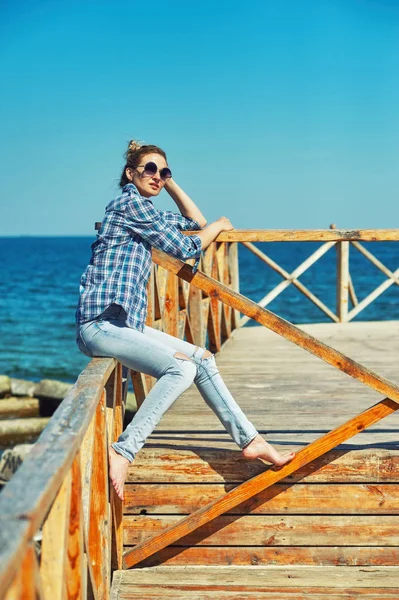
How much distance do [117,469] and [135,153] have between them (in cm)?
142

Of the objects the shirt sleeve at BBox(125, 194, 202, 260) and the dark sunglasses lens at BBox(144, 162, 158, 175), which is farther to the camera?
the dark sunglasses lens at BBox(144, 162, 158, 175)

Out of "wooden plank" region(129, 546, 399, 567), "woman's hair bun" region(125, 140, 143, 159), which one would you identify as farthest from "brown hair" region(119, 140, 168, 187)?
"wooden plank" region(129, 546, 399, 567)

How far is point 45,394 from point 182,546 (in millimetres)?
11587

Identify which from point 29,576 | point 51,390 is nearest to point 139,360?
point 29,576

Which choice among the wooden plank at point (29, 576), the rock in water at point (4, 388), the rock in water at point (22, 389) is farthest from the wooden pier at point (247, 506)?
the rock in water at point (4, 388)

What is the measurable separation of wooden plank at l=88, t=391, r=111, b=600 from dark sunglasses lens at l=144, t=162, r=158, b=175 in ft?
3.51

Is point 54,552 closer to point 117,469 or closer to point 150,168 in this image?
point 117,469

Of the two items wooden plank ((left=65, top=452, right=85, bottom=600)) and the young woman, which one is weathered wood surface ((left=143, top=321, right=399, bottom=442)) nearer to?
the young woman

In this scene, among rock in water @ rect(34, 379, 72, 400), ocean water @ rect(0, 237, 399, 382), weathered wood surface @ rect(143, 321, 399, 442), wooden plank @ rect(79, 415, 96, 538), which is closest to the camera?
wooden plank @ rect(79, 415, 96, 538)

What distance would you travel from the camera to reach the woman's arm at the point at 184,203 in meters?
4.18

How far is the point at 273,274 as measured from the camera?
189ft

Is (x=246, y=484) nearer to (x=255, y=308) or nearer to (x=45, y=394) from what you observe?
(x=255, y=308)

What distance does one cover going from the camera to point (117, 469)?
3.43m

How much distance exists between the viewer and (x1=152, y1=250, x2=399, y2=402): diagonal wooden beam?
362 cm
